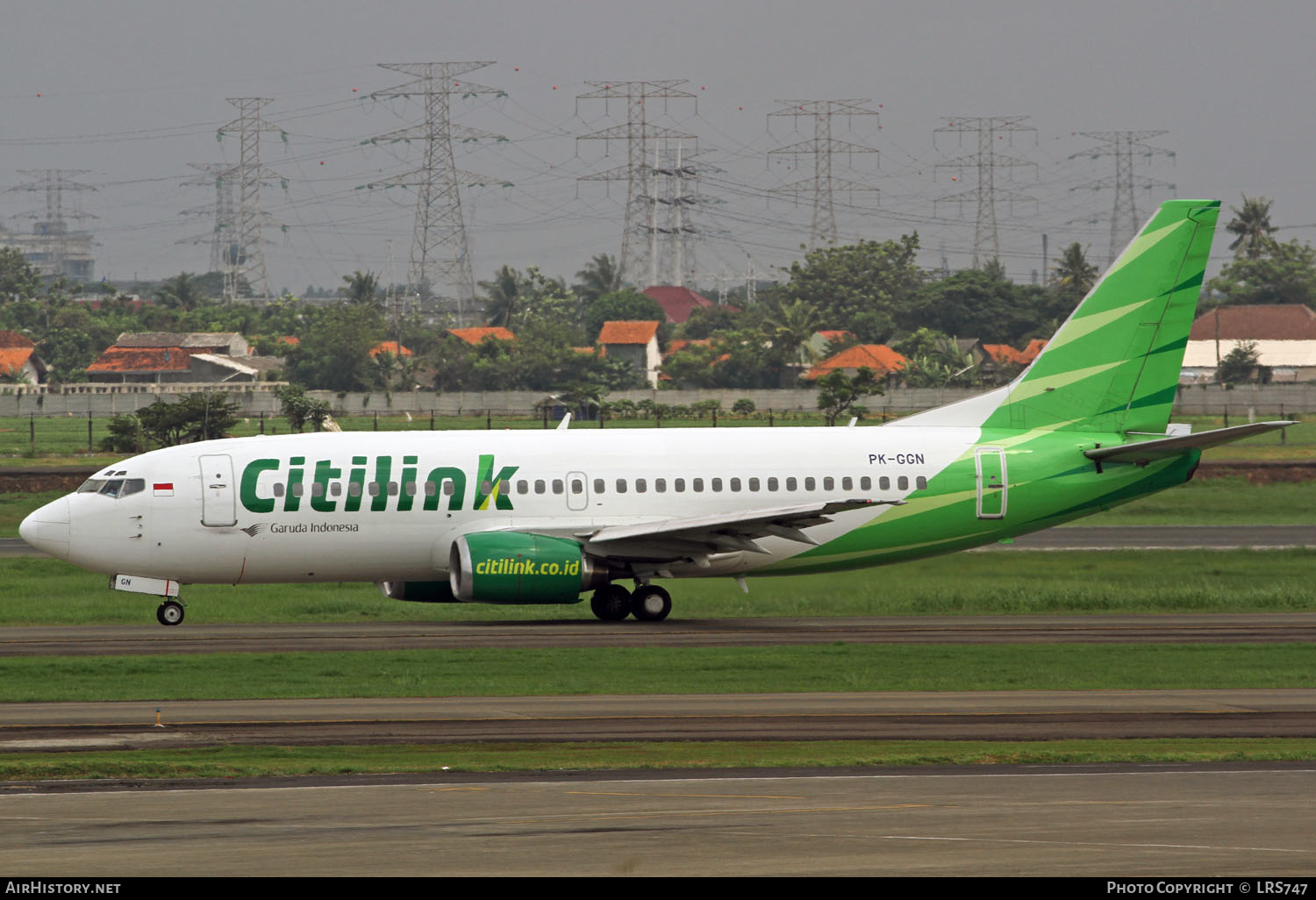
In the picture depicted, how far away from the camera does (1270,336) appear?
17800cm

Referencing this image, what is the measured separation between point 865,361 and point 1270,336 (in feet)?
167

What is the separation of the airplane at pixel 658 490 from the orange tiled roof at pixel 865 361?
114 meters

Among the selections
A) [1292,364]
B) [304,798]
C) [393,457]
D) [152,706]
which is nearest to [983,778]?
[304,798]

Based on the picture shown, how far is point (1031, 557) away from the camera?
4366 centimetres

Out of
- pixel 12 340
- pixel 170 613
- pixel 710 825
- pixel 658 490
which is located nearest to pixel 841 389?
pixel 658 490

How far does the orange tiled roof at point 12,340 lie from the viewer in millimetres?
191500

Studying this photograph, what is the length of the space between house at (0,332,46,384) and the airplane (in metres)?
151

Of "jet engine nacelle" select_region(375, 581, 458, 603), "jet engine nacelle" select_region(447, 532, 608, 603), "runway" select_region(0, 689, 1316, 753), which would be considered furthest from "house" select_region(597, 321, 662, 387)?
"runway" select_region(0, 689, 1316, 753)

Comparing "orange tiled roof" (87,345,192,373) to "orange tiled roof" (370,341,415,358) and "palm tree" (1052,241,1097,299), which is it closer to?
"orange tiled roof" (370,341,415,358)

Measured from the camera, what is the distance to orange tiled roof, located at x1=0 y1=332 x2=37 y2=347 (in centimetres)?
19150

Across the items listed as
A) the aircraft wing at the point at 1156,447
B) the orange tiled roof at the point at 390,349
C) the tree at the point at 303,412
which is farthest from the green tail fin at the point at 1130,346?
the orange tiled roof at the point at 390,349

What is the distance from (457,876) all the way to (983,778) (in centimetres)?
770

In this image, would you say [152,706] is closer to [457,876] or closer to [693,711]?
[693,711]

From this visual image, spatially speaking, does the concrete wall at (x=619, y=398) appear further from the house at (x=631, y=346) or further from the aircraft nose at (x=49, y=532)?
the aircraft nose at (x=49, y=532)
